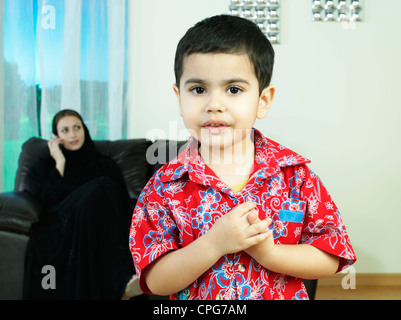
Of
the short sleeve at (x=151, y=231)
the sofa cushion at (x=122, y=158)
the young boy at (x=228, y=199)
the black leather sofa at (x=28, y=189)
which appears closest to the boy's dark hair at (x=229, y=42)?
the young boy at (x=228, y=199)

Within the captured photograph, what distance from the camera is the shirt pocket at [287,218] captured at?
743mm

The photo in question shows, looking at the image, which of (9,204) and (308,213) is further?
(9,204)

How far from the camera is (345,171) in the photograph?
2912 mm

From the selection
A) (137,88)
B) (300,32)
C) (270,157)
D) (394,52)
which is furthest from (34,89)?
(270,157)

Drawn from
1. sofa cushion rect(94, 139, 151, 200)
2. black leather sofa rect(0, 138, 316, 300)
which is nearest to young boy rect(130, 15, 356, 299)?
black leather sofa rect(0, 138, 316, 300)

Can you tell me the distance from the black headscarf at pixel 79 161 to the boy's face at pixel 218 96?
206cm

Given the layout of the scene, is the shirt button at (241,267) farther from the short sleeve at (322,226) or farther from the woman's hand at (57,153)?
the woman's hand at (57,153)

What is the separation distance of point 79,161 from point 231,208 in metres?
2.15

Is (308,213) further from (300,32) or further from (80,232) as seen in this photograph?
(300,32)

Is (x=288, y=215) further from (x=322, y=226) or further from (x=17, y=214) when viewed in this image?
(x=17, y=214)

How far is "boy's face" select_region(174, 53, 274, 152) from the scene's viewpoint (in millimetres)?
693

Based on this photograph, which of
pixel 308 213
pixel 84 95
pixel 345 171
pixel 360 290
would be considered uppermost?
pixel 84 95

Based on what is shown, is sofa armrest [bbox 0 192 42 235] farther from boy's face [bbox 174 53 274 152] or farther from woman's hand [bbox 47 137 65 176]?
boy's face [bbox 174 53 274 152]

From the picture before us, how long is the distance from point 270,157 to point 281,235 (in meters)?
0.14
